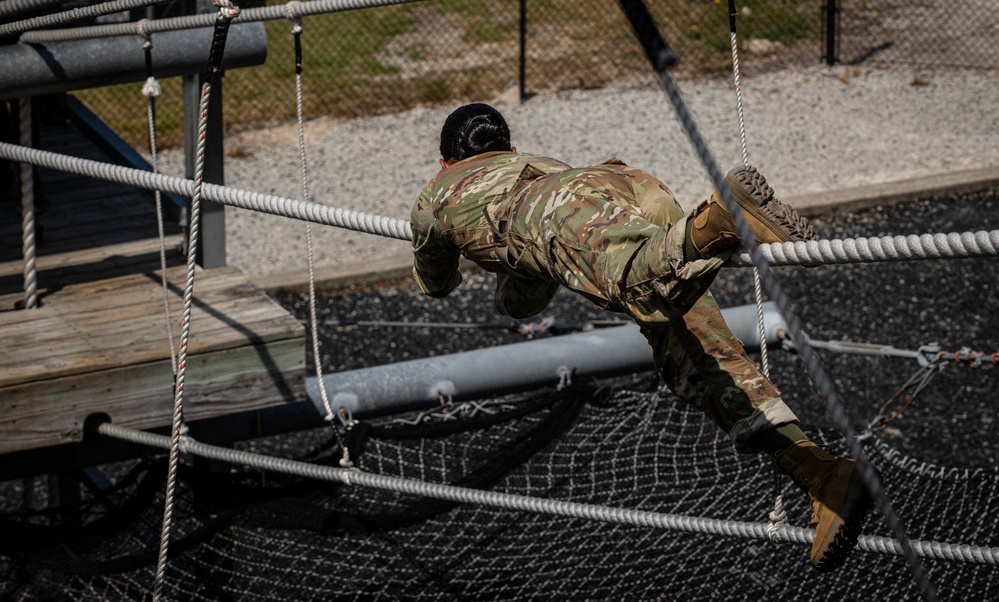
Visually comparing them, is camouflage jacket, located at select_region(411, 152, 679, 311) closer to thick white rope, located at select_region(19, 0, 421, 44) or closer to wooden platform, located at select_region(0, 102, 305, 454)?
thick white rope, located at select_region(19, 0, 421, 44)

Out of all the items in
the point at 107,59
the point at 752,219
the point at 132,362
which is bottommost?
the point at 132,362

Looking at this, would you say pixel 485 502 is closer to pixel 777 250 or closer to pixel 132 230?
pixel 777 250

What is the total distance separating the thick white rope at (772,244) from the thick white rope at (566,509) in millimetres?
674

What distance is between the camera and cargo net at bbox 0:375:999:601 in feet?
11.8

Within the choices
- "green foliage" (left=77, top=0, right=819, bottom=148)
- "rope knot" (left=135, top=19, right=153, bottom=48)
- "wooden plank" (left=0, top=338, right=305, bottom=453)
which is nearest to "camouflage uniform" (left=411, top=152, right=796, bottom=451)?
"wooden plank" (left=0, top=338, right=305, bottom=453)

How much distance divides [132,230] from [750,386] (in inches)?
107

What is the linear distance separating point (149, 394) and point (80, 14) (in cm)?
105

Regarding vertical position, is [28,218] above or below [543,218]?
below

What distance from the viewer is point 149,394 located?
3.37 m

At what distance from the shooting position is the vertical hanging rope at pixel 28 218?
357 centimetres

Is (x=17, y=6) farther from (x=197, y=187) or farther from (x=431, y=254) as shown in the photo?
(x=431, y=254)

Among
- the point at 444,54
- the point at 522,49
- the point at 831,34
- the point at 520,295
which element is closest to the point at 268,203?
the point at 520,295

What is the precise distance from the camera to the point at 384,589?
3.97m

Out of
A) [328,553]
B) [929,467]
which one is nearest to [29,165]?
[328,553]
